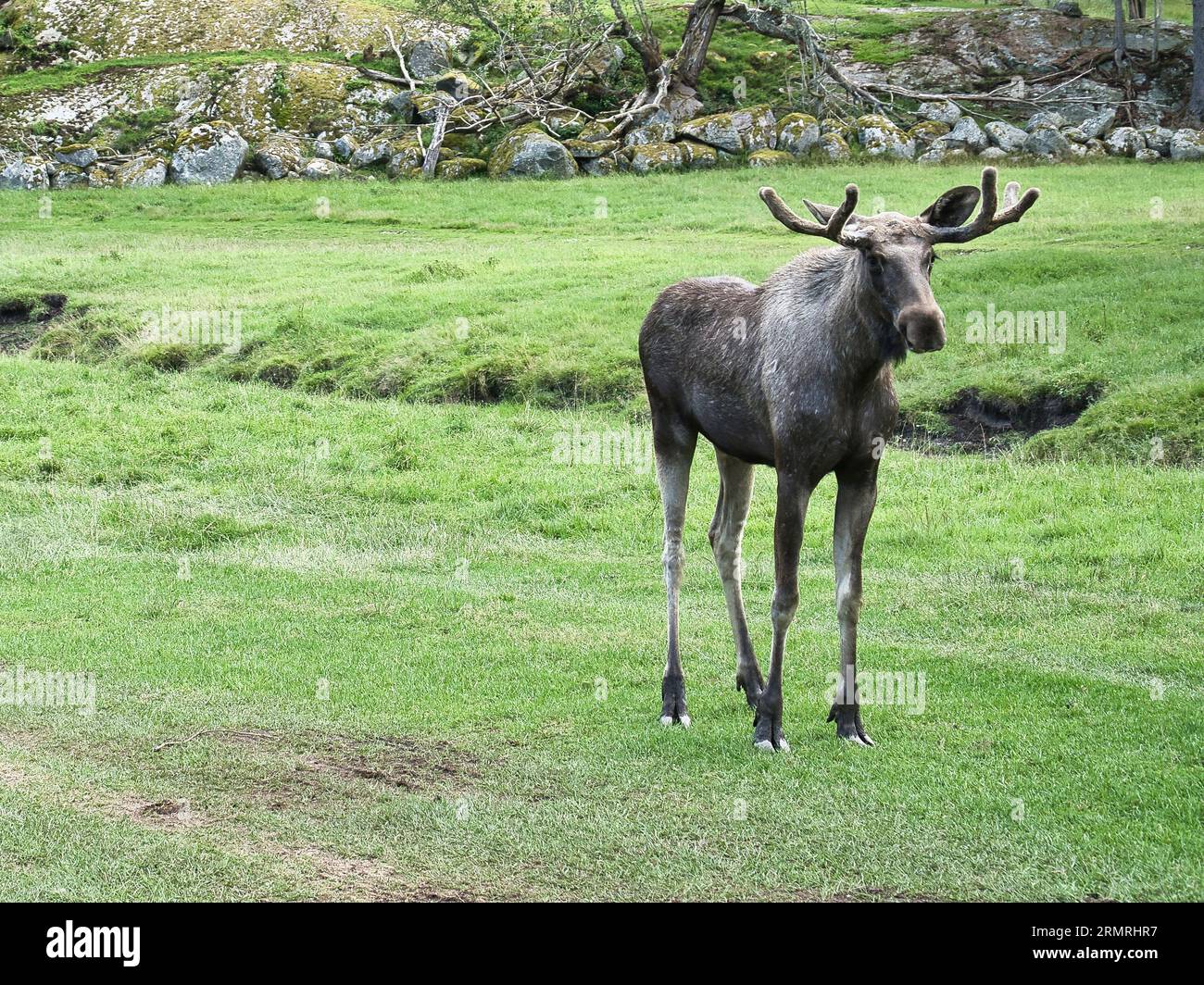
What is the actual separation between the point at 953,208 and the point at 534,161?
36.8m

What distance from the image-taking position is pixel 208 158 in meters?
46.0

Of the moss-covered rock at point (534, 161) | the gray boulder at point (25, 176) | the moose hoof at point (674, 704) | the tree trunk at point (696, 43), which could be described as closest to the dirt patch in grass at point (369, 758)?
the moose hoof at point (674, 704)

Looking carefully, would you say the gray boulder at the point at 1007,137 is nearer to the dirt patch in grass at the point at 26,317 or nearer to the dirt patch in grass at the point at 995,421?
the dirt patch in grass at the point at 995,421

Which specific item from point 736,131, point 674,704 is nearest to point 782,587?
point 674,704

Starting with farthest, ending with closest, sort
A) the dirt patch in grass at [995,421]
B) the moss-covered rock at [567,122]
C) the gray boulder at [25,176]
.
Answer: the moss-covered rock at [567,122] < the gray boulder at [25,176] < the dirt patch in grass at [995,421]

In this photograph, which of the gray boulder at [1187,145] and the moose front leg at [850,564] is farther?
the gray boulder at [1187,145]

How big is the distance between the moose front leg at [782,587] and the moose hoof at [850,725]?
41 cm

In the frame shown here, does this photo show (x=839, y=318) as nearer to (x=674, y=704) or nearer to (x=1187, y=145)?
(x=674, y=704)

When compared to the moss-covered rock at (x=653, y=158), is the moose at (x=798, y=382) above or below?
above

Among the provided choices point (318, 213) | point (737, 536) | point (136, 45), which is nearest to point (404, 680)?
point (737, 536)

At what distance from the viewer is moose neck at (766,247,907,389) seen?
916 cm

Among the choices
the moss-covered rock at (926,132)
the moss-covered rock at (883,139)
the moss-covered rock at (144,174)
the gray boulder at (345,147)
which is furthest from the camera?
the gray boulder at (345,147)

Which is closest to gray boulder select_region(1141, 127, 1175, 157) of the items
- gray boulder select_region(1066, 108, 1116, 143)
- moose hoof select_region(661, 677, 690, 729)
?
gray boulder select_region(1066, 108, 1116, 143)

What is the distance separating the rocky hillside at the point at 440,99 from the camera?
45469mm
